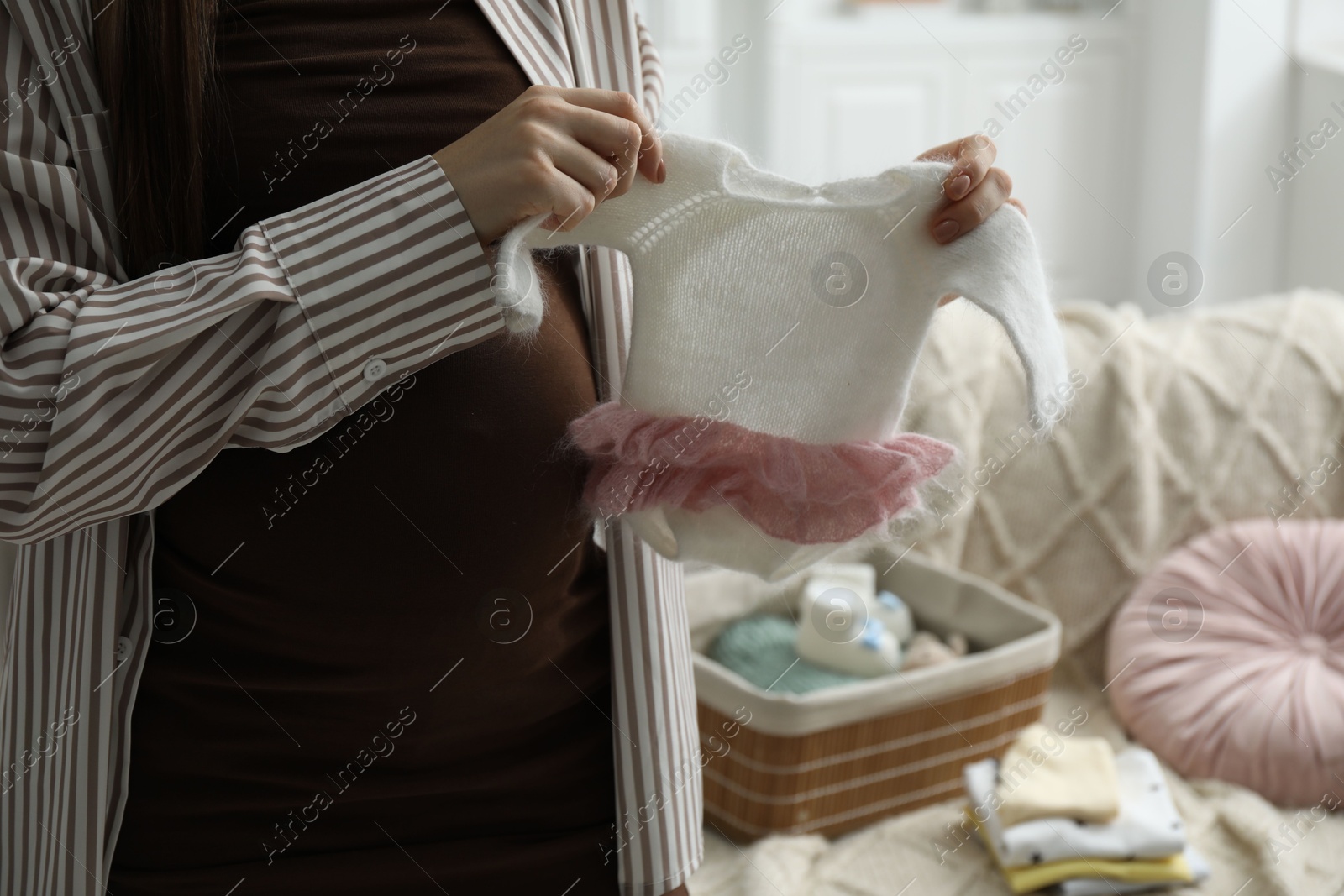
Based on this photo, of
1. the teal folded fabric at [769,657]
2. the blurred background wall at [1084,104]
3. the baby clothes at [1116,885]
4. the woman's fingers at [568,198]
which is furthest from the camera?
the blurred background wall at [1084,104]

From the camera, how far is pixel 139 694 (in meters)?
0.67

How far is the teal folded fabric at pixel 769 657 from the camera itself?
1.47 m

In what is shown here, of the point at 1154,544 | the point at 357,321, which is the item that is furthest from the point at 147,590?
the point at 1154,544

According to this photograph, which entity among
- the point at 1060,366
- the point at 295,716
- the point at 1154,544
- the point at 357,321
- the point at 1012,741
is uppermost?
the point at 357,321

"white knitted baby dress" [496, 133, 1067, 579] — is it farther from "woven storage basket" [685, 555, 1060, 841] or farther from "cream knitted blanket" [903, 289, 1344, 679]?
"cream knitted blanket" [903, 289, 1344, 679]

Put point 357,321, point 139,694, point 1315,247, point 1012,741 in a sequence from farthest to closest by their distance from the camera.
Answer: point 1315,247 → point 1012,741 → point 139,694 → point 357,321

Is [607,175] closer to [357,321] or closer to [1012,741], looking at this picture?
[357,321]

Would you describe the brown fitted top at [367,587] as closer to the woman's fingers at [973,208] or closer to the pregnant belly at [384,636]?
the pregnant belly at [384,636]

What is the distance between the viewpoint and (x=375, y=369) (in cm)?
55

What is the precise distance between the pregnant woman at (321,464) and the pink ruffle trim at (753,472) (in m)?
0.04

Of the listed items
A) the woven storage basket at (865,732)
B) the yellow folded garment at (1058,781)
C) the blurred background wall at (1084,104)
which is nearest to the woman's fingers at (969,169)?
the woven storage basket at (865,732)

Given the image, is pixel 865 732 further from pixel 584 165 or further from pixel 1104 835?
pixel 584 165

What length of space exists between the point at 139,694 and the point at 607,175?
419mm

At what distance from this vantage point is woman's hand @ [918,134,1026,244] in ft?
2.02
